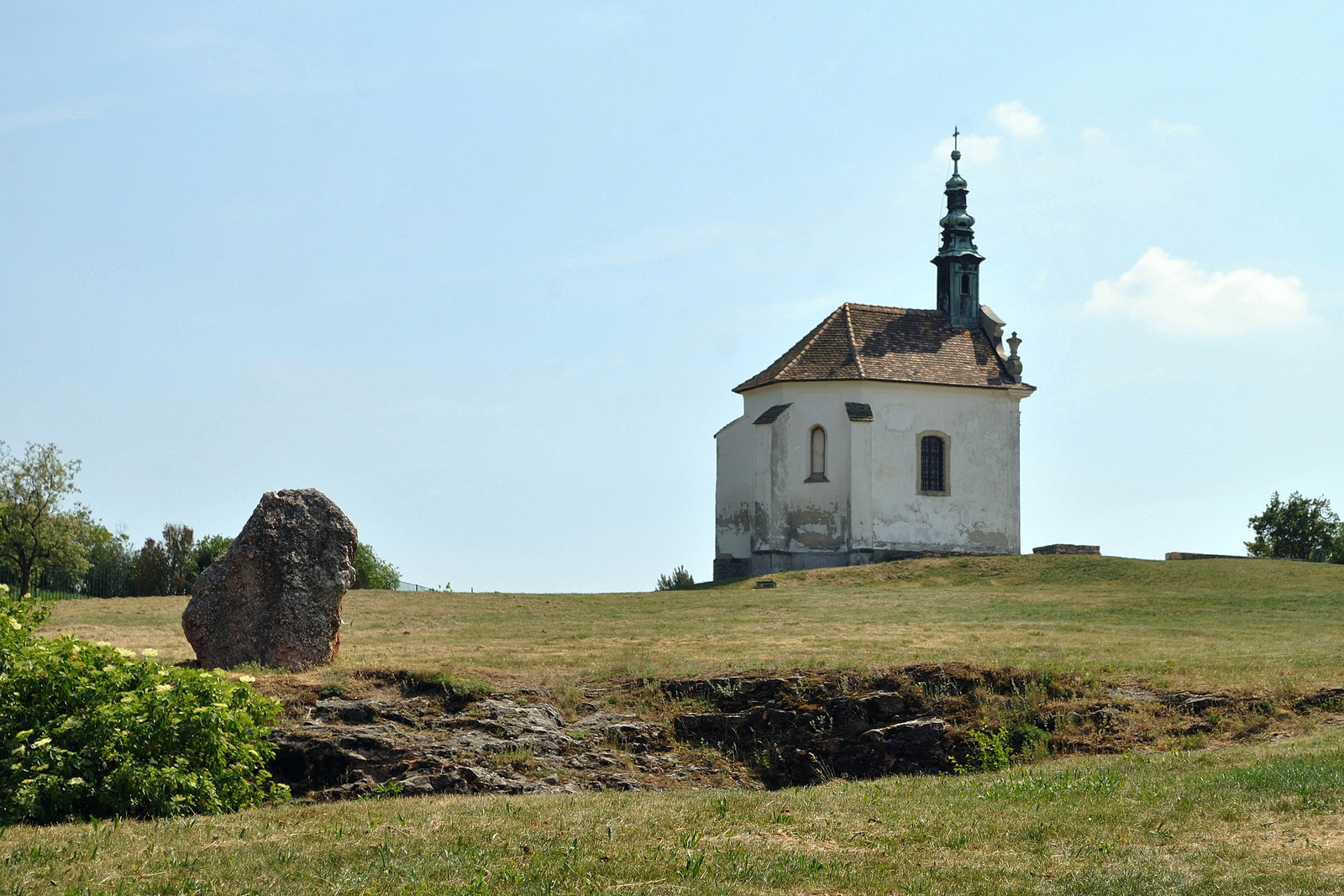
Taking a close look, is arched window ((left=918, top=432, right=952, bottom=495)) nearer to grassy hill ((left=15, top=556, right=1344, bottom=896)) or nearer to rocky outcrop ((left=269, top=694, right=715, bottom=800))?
grassy hill ((left=15, top=556, right=1344, bottom=896))

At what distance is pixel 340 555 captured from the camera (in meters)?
18.1

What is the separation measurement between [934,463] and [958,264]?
27.6 feet

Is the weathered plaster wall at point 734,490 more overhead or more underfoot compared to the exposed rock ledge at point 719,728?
more overhead

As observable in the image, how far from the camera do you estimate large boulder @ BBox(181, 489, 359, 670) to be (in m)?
17.4

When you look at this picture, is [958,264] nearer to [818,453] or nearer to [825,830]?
[818,453]

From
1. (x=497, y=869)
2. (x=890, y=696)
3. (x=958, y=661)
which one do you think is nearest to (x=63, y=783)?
(x=497, y=869)

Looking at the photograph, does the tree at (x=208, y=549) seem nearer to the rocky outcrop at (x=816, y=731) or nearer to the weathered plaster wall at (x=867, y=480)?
the weathered plaster wall at (x=867, y=480)

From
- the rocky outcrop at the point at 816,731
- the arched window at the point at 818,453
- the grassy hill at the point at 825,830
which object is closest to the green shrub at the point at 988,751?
the rocky outcrop at the point at 816,731

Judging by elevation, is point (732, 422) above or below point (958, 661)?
above

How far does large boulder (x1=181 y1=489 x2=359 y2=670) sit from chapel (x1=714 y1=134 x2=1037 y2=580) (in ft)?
94.3

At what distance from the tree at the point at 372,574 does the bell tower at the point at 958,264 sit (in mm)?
24532

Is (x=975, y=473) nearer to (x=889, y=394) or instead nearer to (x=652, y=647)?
(x=889, y=394)

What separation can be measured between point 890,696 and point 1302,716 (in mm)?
4530

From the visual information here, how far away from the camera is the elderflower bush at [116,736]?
447 inches
